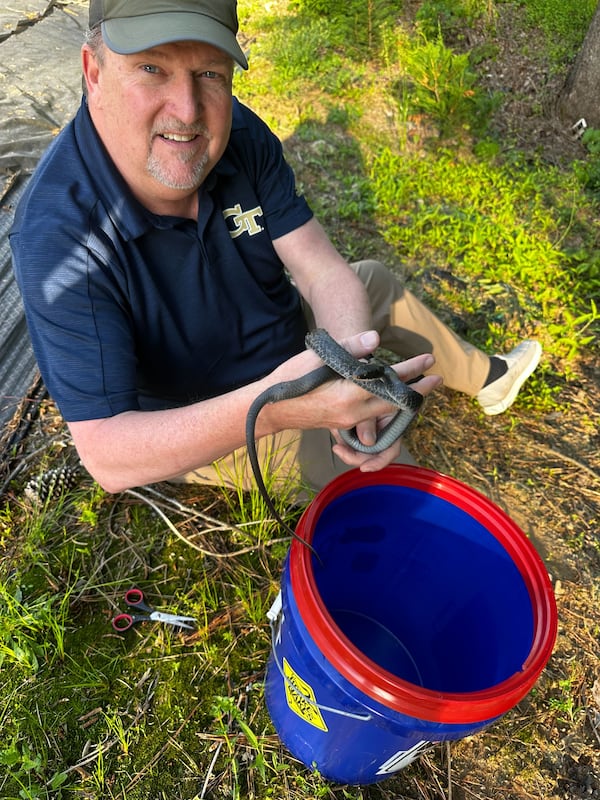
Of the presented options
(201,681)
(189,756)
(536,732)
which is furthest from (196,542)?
(536,732)

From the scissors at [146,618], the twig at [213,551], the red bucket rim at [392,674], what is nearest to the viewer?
the red bucket rim at [392,674]

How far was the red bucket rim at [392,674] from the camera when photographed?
48.7 inches

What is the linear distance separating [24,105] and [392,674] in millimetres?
4372

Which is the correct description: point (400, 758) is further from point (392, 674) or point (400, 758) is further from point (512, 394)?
point (512, 394)

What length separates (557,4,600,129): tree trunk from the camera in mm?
4273

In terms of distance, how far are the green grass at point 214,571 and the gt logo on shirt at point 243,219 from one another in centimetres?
95

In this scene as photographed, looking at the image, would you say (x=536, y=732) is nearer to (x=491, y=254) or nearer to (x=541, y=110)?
(x=491, y=254)

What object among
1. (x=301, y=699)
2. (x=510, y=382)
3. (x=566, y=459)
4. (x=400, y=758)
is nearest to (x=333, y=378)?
(x=301, y=699)

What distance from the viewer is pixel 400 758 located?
1.49 metres

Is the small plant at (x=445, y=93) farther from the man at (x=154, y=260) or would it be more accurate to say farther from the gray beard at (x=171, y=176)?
the gray beard at (x=171, y=176)

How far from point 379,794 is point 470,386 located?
171cm

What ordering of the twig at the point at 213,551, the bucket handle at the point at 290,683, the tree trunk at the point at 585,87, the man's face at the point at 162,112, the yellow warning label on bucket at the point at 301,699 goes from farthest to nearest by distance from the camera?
the tree trunk at the point at 585,87
the twig at the point at 213,551
the man's face at the point at 162,112
the yellow warning label on bucket at the point at 301,699
the bucket handle at the point at 290,683

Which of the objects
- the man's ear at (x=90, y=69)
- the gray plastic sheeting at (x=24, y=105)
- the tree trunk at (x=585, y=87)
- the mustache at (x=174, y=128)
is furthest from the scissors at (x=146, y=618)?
the tree trunk at (x=585, y=87)

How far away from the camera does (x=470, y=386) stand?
9.21ft
